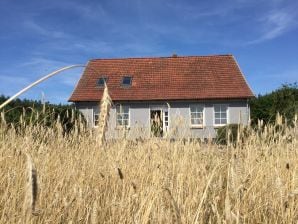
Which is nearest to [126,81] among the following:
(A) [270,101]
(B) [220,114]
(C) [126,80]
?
(C) [126,80]

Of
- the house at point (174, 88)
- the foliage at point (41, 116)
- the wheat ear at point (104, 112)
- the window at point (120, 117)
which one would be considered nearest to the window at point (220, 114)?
the house at point (174, 88)

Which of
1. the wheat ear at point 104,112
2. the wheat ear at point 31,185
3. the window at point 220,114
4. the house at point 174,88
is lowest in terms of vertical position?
the wheat ear at point 31,185

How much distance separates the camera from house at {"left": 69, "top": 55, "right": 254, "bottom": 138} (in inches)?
1074

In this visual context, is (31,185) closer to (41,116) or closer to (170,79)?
(41,116)

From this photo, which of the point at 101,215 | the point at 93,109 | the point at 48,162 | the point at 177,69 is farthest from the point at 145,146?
the point at 177,69

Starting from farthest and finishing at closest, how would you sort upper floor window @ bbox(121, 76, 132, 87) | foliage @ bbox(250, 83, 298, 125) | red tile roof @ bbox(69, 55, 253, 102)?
upper floor window @ bbox(121, 76, 132, 87), red tile roof @ bbox(69, 55, 253, 102), foliage @ bbox(250, 83, 298, 125)

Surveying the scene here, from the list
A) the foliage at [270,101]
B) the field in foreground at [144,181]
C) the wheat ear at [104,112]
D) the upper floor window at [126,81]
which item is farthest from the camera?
the upper floor window at [126,81]

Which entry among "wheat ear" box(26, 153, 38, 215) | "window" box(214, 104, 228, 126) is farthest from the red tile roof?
"wheat ear" box(26, 153, 38, 215)

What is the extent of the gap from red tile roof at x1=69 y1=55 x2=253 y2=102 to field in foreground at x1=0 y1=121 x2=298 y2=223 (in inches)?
897

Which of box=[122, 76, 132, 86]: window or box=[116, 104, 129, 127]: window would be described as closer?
box=[116, 104, 129, 127]: window

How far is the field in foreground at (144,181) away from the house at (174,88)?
2192cm

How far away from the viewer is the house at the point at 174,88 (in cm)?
2728

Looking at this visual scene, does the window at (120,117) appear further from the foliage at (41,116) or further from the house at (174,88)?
the house at (174,88)

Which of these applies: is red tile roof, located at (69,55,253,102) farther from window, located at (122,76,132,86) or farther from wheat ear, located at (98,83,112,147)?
wheat ear, located at (98,83,112,147)
